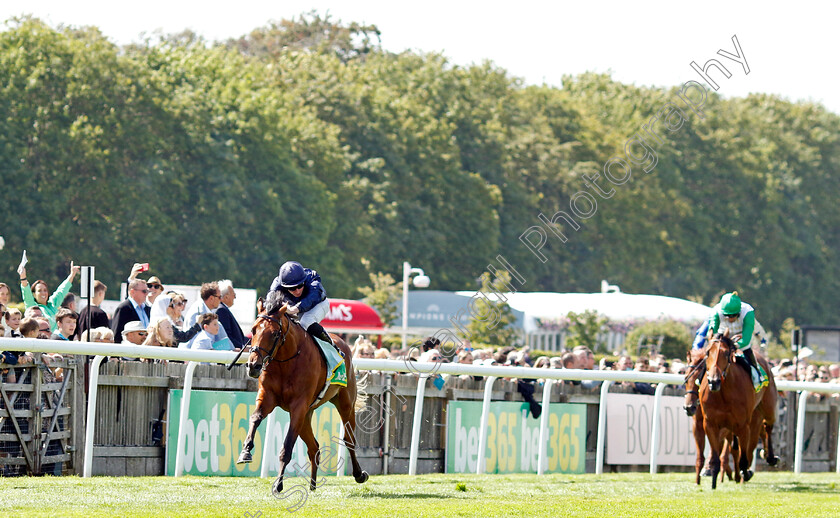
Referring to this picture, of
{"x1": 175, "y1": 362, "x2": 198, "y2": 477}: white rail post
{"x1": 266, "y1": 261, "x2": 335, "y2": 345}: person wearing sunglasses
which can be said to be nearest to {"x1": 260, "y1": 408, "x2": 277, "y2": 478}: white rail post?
{"x1": 175, "y1": 362, "x2": 198, "y2": 477}: white rail post

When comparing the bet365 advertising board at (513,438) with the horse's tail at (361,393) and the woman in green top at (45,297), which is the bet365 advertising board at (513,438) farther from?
the woman in green top at (45,297)

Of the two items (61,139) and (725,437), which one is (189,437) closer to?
(725,437)

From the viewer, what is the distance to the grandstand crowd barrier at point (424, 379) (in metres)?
8.98

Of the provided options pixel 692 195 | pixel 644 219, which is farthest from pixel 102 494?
pixel 692 195

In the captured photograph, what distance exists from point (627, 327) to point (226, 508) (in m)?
30.6

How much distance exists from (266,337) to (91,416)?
1.63 meters

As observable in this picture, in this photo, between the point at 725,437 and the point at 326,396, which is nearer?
the point at 326,396

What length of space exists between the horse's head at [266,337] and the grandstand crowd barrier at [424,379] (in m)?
1.05

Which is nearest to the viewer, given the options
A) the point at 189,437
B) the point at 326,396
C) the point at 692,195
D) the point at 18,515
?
the point at 18,515

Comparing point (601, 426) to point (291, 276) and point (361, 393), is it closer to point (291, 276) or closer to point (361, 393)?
point (361, 393)

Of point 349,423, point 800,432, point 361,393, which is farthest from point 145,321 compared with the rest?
point 800,432

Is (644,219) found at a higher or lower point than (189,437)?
higher

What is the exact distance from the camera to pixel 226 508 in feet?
24.3

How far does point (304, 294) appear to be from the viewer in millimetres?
9109
